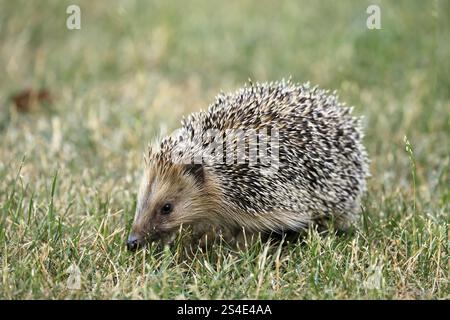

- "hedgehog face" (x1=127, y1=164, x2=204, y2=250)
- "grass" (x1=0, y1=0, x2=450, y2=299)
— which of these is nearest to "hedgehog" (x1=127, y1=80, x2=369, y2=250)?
"hedgehog face" (x1=127, y1=164, x2=204, y2=250)

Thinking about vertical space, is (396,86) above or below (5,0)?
below

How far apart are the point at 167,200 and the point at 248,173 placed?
62 cm

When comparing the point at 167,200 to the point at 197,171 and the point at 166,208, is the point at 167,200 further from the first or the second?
the point at 197,171

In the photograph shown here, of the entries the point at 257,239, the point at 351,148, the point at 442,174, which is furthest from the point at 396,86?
the point at 257,239

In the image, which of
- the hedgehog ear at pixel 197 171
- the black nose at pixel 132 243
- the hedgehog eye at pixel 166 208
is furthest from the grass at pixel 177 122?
the hedgehog ear at pixel 197 171

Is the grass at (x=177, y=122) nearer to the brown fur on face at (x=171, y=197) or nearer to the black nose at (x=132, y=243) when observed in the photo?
the black nose at (x=132, y=243)

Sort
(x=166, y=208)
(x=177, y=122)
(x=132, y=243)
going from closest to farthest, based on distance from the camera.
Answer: (x=132, y=243) < (x=166, y=208) < (x=177, y=122)

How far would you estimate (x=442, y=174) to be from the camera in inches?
258

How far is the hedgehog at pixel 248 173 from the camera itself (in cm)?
516

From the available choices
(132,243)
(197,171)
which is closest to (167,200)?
(197,171)

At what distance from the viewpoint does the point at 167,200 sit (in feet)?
16.9
